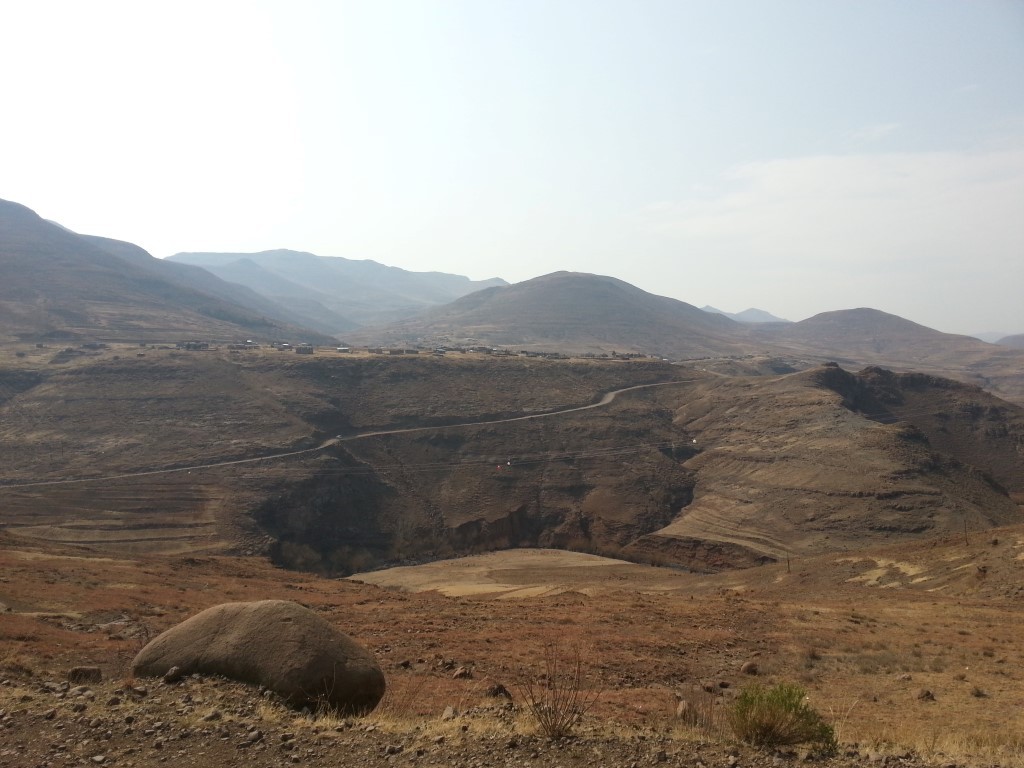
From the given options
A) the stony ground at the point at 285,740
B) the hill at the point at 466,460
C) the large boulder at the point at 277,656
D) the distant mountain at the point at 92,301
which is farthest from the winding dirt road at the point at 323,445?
the distant mountain at the point at 92,301

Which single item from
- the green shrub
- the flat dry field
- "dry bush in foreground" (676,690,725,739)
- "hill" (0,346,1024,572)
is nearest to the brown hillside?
"hill" (0,346,1024,572)

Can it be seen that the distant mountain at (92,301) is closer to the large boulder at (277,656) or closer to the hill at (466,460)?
the hill at (466,460)

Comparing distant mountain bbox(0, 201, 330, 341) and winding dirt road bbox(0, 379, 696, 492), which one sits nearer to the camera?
winding dirt road bbox(0, 379, 696, 492)

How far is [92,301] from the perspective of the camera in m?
142

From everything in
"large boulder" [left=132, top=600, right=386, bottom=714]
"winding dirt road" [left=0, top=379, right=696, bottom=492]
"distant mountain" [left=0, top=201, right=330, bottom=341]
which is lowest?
"winding dirt road" [left=0, top=379, right=696, bottom=492]

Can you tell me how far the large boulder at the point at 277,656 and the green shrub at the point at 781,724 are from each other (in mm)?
5478

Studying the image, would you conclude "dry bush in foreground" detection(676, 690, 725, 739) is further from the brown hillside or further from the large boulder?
the brown hillside

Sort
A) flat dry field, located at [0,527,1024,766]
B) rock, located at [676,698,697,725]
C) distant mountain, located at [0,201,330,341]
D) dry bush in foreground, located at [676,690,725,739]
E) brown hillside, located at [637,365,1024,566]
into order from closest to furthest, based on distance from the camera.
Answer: dry bush in foreground, located at [676,690,725,739]
rock, located at [676,698,697,725]
flat dry field, located at [0,527,1024,766]
brown hillside, located at [637,365,1024,566]
distant mountain, located at [0,201,330,341]

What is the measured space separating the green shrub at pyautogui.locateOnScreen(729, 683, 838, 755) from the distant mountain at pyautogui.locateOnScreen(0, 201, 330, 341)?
4897 inches

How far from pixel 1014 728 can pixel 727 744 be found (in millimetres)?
6341

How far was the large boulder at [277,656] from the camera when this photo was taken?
10.4m

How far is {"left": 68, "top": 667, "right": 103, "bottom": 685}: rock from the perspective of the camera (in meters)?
11.3

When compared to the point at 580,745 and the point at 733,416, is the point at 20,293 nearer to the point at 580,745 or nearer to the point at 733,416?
the point at 733,416

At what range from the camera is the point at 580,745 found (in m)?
8.60
